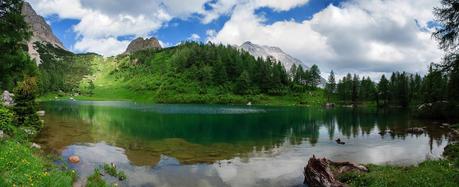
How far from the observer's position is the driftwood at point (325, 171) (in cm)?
3014

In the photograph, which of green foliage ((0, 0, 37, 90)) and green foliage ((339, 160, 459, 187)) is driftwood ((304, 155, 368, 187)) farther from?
green foliage ((0, 0, 37, 90))

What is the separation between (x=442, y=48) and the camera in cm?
3512

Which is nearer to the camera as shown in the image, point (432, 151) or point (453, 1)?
point (453, 1)

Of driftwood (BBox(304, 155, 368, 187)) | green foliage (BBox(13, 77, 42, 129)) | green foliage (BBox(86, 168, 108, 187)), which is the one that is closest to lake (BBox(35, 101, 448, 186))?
green foliage (BBox(86, 168, 108, 187))

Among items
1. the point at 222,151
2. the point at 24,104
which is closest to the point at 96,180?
the point at 222,151

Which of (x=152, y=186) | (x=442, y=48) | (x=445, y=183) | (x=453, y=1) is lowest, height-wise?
(x=152, y=186)

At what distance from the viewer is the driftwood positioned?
30144mm

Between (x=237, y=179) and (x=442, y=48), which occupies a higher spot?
(x=442, y=48)

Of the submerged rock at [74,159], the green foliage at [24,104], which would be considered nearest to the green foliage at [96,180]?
the submerged rock at [74,159]

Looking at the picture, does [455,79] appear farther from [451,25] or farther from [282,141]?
[282,141]

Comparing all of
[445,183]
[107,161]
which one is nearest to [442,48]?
[445,183]

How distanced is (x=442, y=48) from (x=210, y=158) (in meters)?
27.6

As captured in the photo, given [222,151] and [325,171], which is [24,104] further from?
[325,171]

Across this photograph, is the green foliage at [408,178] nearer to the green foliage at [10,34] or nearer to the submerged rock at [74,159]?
the submerged rock at [74,159]
